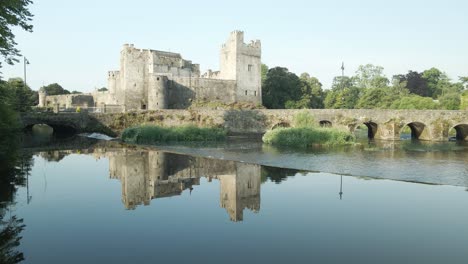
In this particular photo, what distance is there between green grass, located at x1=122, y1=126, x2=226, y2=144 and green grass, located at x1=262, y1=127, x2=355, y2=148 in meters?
5.77

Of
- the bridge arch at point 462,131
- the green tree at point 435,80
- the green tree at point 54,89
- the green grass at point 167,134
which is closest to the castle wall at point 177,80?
the green grass at point 167,134

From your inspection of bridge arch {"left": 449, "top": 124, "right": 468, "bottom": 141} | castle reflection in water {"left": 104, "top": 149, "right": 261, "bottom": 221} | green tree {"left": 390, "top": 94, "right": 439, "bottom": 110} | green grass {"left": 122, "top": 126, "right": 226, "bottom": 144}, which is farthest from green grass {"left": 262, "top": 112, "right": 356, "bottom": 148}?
green tree {"left": 390, "top": 94, "right": 439, "bottom": 110}

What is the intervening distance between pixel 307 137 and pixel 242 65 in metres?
24.5

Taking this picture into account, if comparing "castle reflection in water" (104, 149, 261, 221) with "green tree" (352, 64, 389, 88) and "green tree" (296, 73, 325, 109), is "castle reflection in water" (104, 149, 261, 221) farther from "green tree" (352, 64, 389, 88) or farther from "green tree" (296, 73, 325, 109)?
"green tree" (352, 64, 389, 88)

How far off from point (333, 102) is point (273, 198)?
217 ft

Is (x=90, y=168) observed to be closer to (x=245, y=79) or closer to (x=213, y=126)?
(x=213, y=126)

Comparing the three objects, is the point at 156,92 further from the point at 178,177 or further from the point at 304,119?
the point at 178,177

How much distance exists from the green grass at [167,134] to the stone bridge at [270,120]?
410cm

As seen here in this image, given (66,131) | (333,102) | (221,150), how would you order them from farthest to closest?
(333,102), (66,131), (221,150)

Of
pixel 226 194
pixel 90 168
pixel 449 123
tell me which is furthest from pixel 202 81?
pixel 226 194

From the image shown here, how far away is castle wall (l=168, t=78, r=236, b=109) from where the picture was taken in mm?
52344

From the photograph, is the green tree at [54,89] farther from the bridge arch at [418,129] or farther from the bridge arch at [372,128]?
the bridge arch at [418,129]

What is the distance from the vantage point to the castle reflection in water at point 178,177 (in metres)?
14.2

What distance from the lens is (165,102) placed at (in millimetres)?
50000
